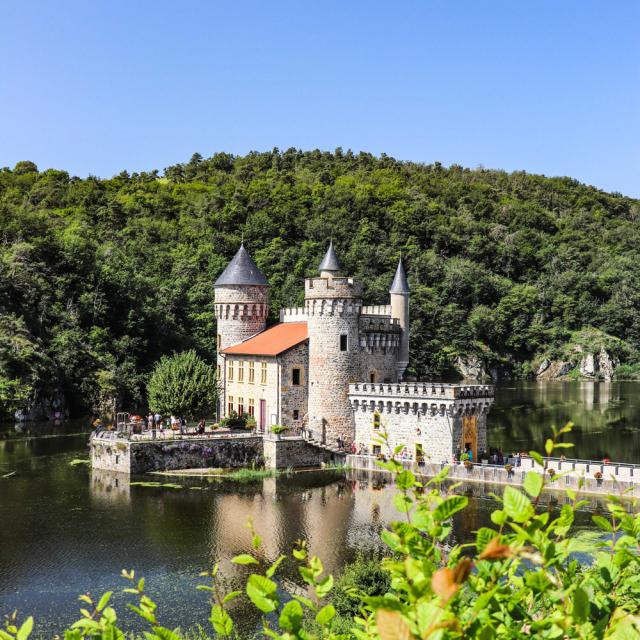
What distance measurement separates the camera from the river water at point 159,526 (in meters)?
23.1

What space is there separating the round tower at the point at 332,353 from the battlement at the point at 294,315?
4.48m

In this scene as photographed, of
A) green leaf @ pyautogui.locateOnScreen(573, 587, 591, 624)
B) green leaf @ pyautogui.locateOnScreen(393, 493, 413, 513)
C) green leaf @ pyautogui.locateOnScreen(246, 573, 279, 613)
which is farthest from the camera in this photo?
green leaf @ pyautogui.locateOnScreen(393, 493, 413, 513)

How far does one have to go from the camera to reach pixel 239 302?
46875 mm

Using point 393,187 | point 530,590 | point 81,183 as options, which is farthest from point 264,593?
point 393,187

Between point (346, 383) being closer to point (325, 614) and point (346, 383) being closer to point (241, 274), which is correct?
point (241, 274)

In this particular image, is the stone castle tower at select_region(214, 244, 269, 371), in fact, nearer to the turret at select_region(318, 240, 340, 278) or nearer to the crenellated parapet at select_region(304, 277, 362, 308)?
the turret at select_region(318, 240, 340, 278)

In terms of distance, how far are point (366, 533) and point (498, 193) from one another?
13438 centimetres

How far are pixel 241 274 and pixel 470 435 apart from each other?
15298mm

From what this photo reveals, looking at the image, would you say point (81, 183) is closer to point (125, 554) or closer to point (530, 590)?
point (125, 554)

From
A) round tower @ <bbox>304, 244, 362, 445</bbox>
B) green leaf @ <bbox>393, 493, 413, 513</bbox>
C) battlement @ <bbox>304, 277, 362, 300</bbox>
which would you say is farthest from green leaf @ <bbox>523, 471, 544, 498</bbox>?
round tower @ <bbox>304, 244, 362, 445</bbox>

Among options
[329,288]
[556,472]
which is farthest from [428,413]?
[556,472]

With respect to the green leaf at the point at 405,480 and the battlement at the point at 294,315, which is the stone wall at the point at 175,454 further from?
the green leaf at the point at 405,480

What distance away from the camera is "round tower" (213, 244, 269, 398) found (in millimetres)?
46875

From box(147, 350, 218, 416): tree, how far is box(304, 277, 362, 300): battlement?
280 inches
